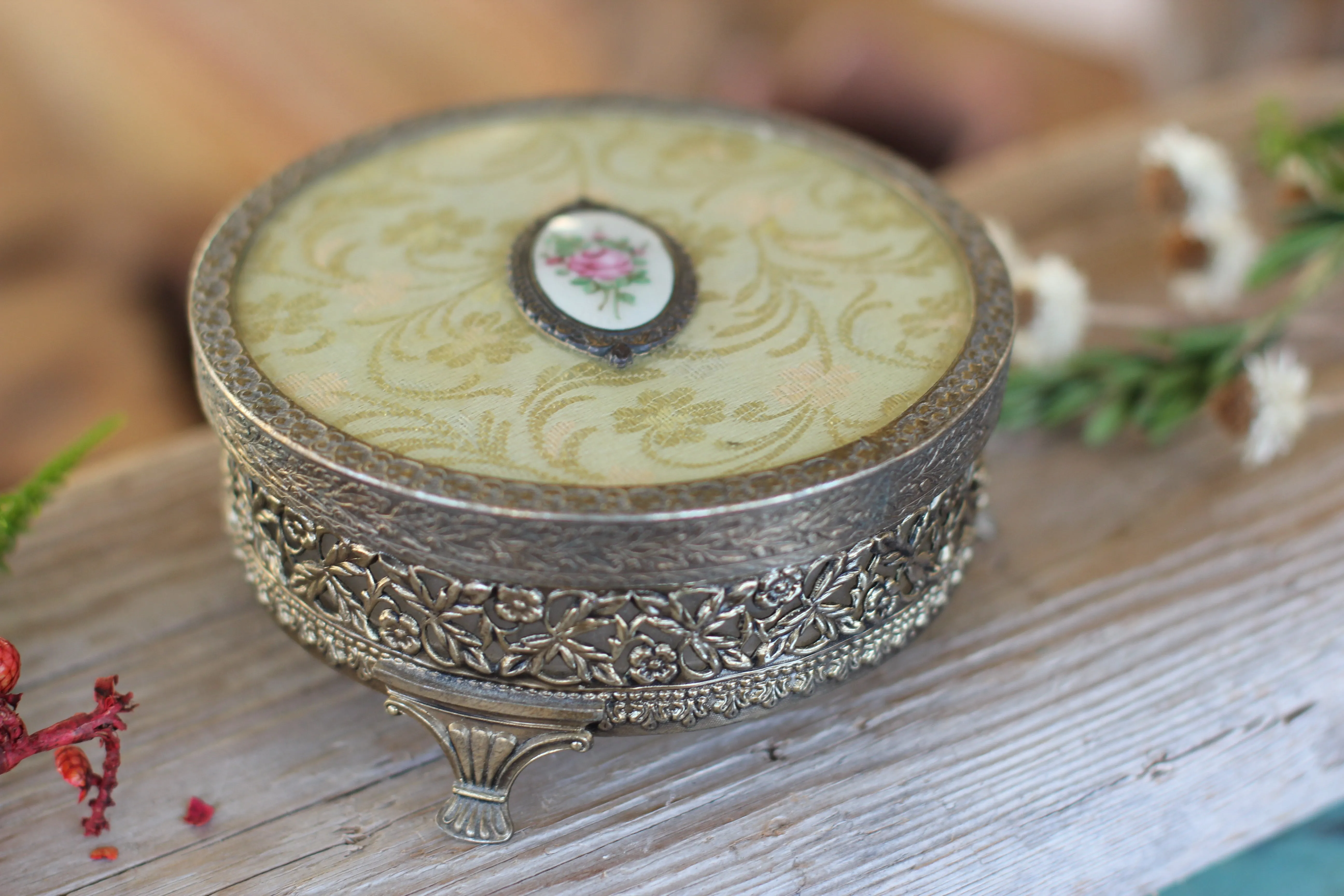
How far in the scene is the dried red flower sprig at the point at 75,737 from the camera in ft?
2.50

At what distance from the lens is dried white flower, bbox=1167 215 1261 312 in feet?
4.11

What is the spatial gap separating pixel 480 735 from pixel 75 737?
10.2 inches

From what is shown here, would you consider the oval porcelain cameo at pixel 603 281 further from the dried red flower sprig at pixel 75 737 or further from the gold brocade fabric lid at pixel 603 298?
the dried red flower sprig at pixel 75 737

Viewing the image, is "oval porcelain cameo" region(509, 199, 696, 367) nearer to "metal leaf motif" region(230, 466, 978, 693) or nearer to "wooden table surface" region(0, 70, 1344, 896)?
"metal leaf motif" region(230, 466, 978, 693)

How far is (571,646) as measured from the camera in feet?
2.56

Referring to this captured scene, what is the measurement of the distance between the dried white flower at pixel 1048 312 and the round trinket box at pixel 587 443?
0.80 feet

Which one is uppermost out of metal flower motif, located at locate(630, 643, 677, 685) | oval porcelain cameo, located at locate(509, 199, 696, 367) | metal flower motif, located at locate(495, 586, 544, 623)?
oval porcelain cameo, located at locate(509, 199, 696, 367)

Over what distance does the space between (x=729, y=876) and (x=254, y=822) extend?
0.34 meters

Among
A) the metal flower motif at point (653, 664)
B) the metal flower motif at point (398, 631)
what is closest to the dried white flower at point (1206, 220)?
the metal flower motif at point (653, 664)

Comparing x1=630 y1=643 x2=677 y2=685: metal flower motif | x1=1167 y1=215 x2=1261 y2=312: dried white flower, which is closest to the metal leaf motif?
x1=630 y1=643 x2=677 y2=685: metal flower motif

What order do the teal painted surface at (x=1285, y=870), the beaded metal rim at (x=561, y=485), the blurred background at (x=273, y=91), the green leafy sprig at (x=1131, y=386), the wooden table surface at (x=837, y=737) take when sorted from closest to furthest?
the beaded metal rim at (x=561, y=485)
the wooden table surface at (x=837, y=737)
the teal painted surface at (x=1285, y=870)
the green leafy sprig at (x=1131, y=386)
the blurred background at (x=273, y=91)

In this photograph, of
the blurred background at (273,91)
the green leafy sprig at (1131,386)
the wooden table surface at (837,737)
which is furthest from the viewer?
the blurred background at (273,91)

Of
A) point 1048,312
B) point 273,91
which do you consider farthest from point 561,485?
point 273,91

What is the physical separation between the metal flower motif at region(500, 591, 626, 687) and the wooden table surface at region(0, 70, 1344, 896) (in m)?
0.13
